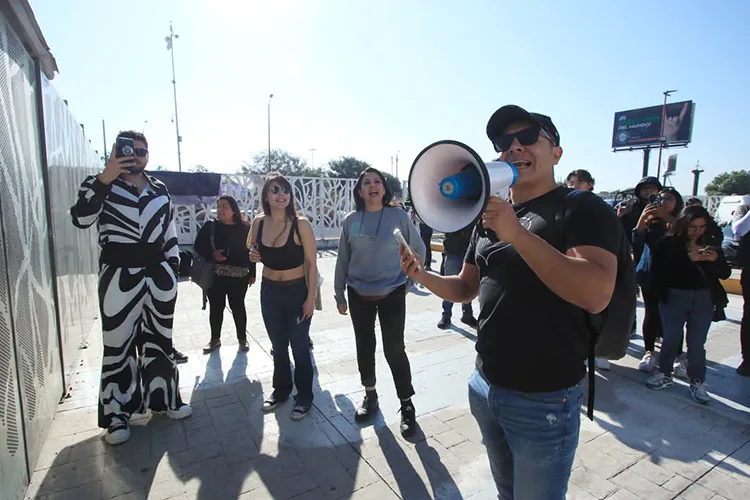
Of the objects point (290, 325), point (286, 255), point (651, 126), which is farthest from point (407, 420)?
point (651, 126)

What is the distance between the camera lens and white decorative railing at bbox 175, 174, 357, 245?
13.6m

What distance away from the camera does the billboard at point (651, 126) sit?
1352 inches

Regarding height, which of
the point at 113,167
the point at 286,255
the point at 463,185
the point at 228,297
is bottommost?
the point at 228,297

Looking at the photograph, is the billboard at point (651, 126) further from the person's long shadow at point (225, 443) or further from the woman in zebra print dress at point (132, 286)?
the woman in zebra print dress at point (132, 286)

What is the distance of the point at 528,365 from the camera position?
4.71ft

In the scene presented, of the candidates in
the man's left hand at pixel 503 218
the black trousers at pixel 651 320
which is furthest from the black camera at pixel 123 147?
the black trousers at pixel 651 320

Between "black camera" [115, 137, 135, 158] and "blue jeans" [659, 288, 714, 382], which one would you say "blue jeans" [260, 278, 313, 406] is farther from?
"blue jeans" [659, 288, 714, 382]

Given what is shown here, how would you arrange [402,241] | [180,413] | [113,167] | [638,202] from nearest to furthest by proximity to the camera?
[402,241], [113,167], [180,413], [638,202]

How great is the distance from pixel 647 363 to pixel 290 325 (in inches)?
145

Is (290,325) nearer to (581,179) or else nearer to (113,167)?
(113,167)

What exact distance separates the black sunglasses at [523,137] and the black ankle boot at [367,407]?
8.02ft

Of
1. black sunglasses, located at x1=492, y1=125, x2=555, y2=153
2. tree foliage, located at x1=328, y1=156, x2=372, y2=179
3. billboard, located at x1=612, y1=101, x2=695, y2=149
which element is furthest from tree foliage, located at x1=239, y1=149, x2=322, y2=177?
black sunglasses, located at x1=492, y1=125, x2=555, y2=153

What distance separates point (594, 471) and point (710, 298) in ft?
7.08

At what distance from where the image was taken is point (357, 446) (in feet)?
9.47
